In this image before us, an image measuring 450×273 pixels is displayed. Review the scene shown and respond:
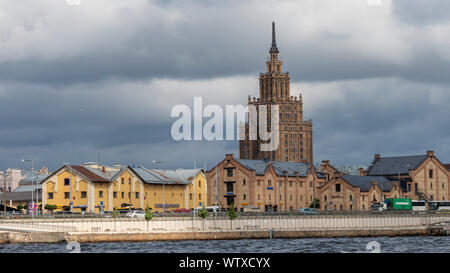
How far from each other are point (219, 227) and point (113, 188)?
55.3 m

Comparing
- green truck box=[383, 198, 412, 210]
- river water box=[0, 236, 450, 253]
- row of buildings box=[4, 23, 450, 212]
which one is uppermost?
row of buildings box=[4, 23, 450, 212]

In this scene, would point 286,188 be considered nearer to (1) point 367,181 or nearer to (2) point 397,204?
(1) point 367,181

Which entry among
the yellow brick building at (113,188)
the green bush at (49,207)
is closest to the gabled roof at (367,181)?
the yellow brick building at (113,188)

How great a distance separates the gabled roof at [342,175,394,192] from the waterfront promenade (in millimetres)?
49320

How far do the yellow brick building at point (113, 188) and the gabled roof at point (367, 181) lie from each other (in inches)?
1591

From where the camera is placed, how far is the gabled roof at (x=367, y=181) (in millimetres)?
186875

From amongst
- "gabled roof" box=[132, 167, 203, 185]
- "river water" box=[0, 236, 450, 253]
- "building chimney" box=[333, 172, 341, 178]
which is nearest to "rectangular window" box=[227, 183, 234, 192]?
"gabled roof" box=[132, 167, 203, 185]

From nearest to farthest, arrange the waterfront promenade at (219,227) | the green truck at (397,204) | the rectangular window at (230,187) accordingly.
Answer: the waterfront promenade at (219,227)
the green truck at (397,204)
the rectangular window at (230,187)

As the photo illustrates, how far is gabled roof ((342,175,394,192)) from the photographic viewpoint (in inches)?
7357

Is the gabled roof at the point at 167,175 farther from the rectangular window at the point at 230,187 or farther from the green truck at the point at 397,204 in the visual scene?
the green truck at the point at 397,204

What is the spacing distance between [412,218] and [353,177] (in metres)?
58.2

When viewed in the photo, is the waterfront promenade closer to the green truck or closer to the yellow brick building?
the green truck
